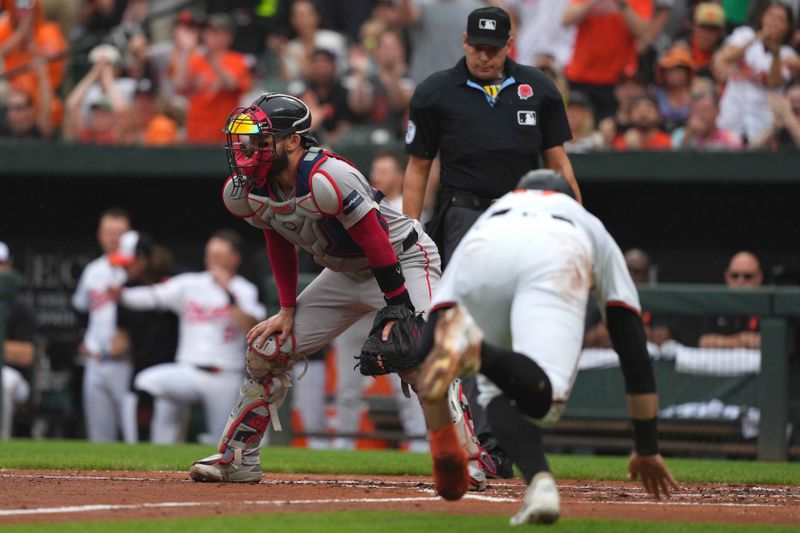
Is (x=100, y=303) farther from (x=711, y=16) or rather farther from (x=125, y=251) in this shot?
(x=711, y=16)

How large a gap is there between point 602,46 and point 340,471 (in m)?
5.96

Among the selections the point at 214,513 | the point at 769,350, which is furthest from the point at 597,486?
the point at 769,350

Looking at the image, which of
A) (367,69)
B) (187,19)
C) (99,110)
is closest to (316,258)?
(367,69)

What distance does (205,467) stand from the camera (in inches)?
239

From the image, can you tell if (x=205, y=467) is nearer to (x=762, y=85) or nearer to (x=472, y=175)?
(x=472, y=175)

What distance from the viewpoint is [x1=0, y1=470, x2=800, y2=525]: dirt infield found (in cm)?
494

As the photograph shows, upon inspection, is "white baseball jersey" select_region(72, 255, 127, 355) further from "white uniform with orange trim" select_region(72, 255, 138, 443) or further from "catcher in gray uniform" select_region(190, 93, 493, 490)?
"catcher in gray uniform" select_region(190, 93, 493, 490)

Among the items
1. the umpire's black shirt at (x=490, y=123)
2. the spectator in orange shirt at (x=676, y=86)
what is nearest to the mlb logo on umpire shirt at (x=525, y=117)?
the umpire's black shirt at (x=490, y=123)

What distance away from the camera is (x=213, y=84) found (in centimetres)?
1272

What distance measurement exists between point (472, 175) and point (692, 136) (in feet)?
15.9

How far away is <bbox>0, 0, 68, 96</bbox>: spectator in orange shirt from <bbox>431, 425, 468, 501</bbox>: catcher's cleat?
9.41m

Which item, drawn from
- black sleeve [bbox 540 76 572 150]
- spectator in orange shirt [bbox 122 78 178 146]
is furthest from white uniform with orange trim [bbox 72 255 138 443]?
black sleeve [bbox 540 76 572 150]

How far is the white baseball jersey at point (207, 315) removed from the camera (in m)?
11.4

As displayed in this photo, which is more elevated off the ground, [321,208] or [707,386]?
[321,208]
